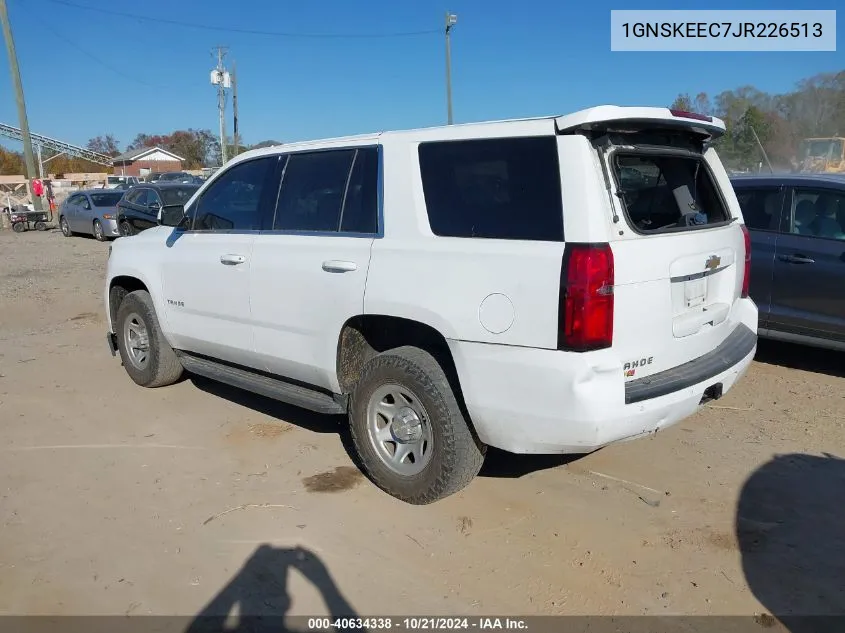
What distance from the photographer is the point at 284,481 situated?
4094mm

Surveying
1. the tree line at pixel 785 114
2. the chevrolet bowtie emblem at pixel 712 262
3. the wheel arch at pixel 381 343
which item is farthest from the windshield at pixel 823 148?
the wheel arch at pixel 381 343

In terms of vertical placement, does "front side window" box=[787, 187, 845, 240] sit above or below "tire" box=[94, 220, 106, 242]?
above

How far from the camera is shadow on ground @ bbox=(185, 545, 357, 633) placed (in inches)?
111

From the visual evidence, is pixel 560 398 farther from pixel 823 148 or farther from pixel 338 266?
pixel 823 148

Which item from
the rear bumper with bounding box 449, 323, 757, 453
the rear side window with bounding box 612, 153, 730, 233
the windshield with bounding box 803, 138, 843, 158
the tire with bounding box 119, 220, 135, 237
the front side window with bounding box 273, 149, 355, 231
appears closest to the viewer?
the rear bumper with bounding box 449, 323, 757, 453

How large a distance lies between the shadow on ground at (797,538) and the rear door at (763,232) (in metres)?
2.07

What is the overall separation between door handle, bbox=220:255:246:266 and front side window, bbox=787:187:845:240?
15.4ft

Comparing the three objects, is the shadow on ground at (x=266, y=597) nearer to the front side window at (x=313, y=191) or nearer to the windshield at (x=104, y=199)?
the front side window at (x=313, y=191)

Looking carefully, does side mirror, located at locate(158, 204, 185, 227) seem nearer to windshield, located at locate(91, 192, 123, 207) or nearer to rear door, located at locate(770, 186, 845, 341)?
rear door, located at locate(770, 186, 845, 341)

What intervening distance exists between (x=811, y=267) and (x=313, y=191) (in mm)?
4267

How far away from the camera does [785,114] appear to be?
18.0 meters

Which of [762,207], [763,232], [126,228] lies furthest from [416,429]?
[126,228]

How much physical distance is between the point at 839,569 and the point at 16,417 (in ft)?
18.1

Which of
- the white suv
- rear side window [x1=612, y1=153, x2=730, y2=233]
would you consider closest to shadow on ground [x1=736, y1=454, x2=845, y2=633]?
the white suv
